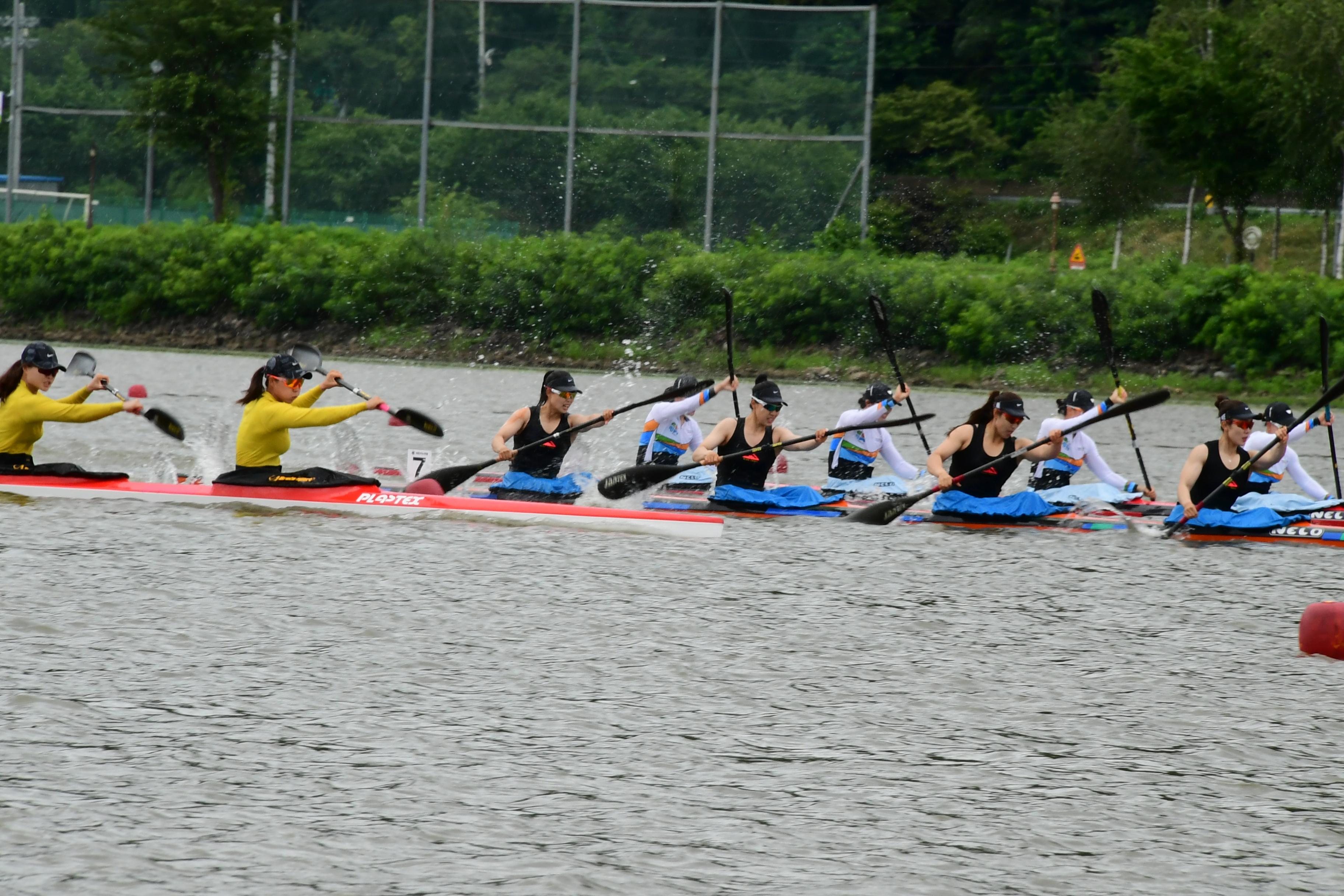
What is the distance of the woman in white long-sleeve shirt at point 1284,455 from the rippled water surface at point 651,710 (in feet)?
4.09

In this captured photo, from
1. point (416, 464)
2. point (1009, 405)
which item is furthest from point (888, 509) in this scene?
point (416, 464)

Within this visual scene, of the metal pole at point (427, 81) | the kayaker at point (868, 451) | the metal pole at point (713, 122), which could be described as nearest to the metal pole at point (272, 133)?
the metal pole at point (427, 81)

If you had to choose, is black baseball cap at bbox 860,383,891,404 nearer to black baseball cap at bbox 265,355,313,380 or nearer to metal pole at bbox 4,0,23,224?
black baseball cap at bbox 265,355,313,380

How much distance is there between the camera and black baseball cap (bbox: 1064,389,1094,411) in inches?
639

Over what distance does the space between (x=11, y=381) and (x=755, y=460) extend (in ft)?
20.5

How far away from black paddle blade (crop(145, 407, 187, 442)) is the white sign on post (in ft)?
6.48

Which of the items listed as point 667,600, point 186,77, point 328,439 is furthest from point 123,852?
point 186,77

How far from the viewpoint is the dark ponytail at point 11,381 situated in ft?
45.6

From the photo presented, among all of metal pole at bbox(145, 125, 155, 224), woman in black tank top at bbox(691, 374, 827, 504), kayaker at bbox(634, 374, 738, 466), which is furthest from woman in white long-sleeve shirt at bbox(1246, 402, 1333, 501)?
metal pole at bbox(145, 125, 155, 224)

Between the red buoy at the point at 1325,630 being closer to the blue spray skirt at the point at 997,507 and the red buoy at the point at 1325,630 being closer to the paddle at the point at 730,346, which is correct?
the blue spray skirt at the point at 997,507

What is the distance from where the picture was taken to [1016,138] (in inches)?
2116

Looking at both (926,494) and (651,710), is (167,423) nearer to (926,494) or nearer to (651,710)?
(926,494)

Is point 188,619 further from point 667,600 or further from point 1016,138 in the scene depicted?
point 1016,138

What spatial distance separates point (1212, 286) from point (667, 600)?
2304 cm
